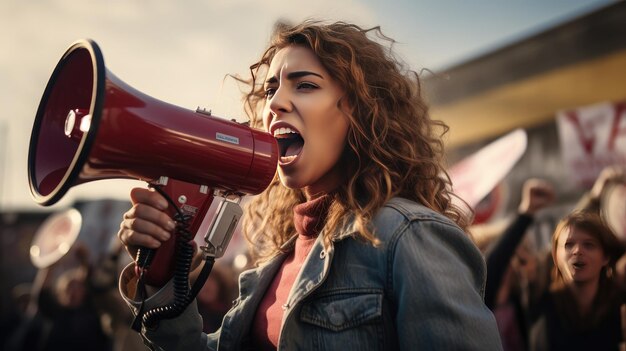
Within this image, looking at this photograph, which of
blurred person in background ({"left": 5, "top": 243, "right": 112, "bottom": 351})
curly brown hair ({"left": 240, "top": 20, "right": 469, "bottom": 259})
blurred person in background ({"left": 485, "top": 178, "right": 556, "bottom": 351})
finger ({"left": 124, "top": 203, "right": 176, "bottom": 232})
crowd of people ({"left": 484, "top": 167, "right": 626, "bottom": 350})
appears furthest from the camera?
blurred person in background ({"left": 5, "top": 243, "right": 112, "bottom": 351})

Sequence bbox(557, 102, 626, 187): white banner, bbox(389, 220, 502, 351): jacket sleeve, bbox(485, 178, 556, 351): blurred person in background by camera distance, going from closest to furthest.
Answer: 1. bbox(389, 220, 502, 351): jacket sleeve
2. bbox(485, 178, 556, 351): blurred person in background
3. bbox(557, 102, 626, 187): white banner

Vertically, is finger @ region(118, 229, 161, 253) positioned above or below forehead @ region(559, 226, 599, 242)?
above

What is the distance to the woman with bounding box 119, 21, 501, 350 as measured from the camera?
1.43 metres

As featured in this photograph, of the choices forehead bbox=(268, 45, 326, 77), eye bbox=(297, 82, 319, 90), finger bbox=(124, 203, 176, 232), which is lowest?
finger bbox=(124, 203, 176, 232)

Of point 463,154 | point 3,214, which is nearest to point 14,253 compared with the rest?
point 3,214

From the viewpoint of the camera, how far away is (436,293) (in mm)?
1379

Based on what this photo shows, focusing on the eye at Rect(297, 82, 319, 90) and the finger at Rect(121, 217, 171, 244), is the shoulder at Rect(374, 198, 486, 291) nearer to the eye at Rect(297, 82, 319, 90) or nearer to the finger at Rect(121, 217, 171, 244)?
the eye at Rect(297, 82, 319, 90)

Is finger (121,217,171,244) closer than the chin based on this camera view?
Yes

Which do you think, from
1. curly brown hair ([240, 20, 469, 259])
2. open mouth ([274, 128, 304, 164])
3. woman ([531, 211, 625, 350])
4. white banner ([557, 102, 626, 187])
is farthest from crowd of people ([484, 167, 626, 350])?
white banner ([557, 102, 626, 187])

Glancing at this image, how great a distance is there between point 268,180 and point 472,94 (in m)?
10.1

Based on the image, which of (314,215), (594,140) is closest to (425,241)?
(314,215)

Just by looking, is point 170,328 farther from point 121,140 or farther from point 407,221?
point 407,221

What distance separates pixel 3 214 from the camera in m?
19.0

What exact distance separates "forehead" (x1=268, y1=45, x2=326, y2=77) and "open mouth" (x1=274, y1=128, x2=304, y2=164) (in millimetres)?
191
